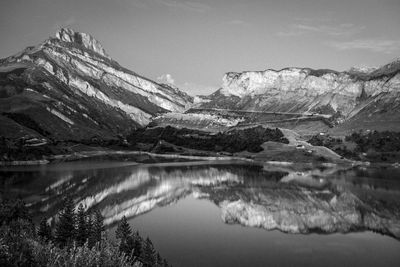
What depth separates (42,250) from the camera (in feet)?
130

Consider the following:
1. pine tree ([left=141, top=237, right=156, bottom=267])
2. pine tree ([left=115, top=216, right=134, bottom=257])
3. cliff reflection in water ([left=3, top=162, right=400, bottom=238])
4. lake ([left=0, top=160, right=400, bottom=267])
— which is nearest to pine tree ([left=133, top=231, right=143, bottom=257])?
pine tree ([left=115, top=216, right=134, bottom=257])

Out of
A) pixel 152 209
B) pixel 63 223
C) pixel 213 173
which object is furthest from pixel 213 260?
pixel 213 173

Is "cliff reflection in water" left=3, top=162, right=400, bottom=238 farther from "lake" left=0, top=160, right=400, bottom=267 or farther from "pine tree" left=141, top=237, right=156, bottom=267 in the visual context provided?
"pine tree" left=141, top=237, right=156, bottom=267

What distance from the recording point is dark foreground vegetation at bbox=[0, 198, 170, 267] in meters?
37.3

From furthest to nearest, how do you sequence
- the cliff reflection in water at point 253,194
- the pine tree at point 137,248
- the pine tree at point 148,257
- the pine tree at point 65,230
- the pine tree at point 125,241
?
1. the cliff reflection in water at point 253,194
2. the pine tree at point 65,230
3. the pine tree at point 137,248
4. the pine tree at point 125,241
5. the pine tree at point 148,257

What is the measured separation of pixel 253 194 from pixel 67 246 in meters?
69.6

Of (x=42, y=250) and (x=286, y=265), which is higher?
(x=42, y=250)

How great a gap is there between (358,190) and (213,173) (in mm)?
52736

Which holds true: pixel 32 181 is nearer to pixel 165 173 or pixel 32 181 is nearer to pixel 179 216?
pixel 165 173

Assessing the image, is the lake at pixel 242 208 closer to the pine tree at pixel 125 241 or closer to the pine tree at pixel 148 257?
the pine tree at pixel 148 257

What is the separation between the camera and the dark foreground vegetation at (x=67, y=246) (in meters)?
37.3

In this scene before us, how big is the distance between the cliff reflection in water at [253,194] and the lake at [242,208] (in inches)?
9.2

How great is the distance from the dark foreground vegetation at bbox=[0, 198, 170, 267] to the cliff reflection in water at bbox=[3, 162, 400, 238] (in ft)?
58.5

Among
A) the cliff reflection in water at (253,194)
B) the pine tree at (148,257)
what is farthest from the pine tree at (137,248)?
the cliff reflection in water at (253,194)
